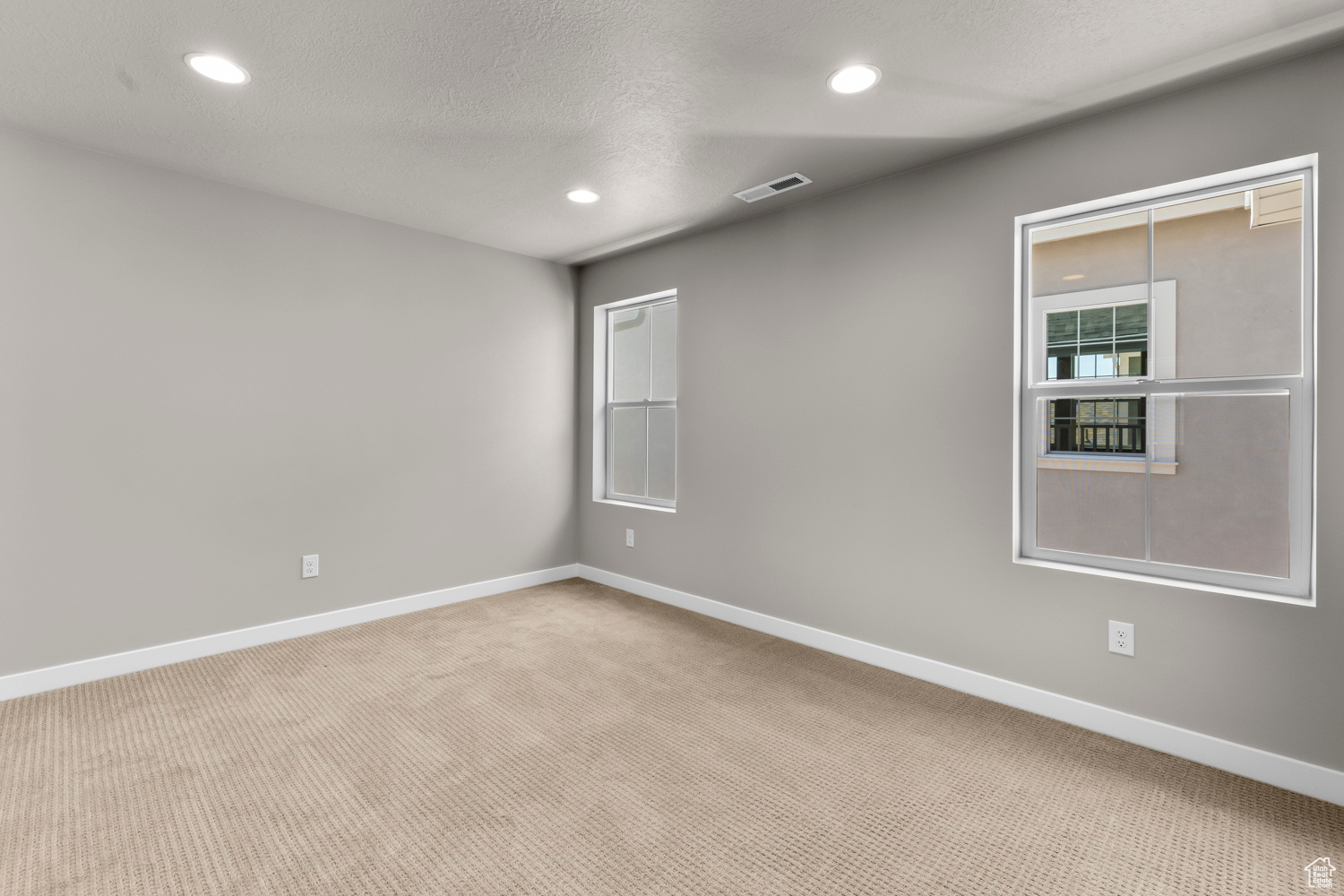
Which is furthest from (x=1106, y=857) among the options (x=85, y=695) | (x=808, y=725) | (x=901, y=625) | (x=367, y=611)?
(x=85, y=695)

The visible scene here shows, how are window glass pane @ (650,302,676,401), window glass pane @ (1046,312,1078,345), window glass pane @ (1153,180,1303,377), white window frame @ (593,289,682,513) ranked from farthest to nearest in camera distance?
window glass pane @ (1046,312,1078,345) → window glass pane @ (1153,180,1303,377) → white window frame @ (593,289,682,513) → window glass pane @ (650,302,676,401)

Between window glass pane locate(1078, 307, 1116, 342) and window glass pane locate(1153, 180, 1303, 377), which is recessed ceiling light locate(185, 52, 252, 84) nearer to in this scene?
window glass pane locate(1153, 180, 1303, 377)

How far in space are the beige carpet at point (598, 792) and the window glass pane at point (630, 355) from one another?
2.42m

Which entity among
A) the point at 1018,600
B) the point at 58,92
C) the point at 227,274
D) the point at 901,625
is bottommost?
the point at 901,625

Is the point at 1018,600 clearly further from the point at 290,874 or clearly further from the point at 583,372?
the point at 583,372

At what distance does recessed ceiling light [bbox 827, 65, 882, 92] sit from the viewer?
211 cm

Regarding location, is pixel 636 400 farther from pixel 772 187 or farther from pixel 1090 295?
pixel 1090 295

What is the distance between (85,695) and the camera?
266 cm

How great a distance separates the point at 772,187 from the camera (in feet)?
10.3

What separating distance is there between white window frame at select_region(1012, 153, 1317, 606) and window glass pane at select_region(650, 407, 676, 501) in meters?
2.57

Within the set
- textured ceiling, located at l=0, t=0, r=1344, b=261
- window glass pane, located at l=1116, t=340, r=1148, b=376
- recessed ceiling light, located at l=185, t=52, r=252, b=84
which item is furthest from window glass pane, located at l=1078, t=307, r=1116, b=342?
recessed ceiling light, located at l=185, t=52, r=252, b=84

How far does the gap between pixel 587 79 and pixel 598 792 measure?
2443 millimetres

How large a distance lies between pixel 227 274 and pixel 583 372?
2298 millimetres

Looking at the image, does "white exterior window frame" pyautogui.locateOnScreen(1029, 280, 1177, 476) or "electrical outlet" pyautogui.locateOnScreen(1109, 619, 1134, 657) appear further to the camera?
"white exterior window frame" pyautogui.locateOnScreen(1029, 280, 1177, 476)
